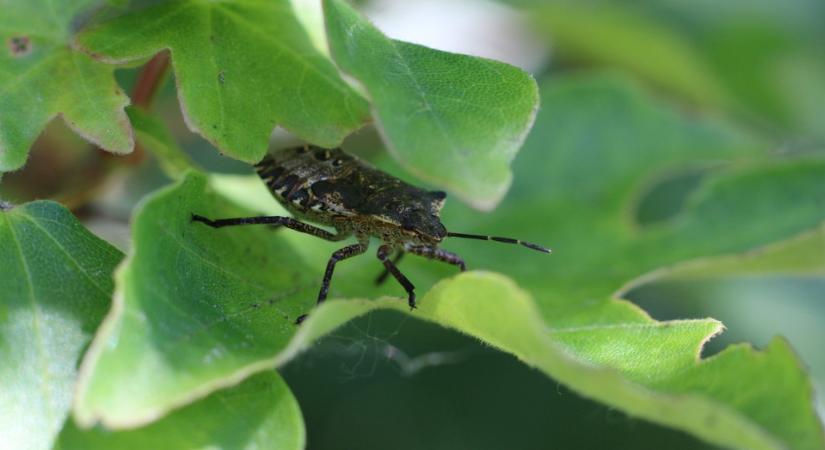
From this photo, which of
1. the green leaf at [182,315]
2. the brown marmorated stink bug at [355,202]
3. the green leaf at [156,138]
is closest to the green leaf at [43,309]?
Result: the green leaf at [182,315]

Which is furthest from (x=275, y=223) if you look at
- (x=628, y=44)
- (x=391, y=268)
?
(x=628, y=44)

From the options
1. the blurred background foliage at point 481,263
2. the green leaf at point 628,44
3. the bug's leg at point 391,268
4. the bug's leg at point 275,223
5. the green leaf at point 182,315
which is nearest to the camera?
the green leaf at point 182,315

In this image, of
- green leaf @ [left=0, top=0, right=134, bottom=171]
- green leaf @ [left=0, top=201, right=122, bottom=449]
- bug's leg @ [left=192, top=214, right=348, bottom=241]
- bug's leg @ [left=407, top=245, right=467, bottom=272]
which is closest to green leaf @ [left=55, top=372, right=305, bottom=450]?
green leaf @ [left=0, top=201, right=122, bottom=449]

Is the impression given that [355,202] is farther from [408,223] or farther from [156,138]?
[156,138]

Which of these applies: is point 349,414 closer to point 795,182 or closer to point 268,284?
point 268,284

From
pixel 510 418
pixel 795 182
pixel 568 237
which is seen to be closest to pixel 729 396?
pixel 568 237

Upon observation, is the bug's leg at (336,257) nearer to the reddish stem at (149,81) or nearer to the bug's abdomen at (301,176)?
the bug's abdomen at (301,176)
